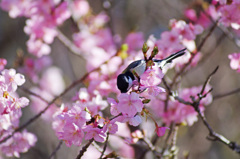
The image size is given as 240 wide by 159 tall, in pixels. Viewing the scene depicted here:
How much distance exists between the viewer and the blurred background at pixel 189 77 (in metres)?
3.52

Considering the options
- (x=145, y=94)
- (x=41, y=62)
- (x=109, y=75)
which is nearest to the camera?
(x=145, y=94)

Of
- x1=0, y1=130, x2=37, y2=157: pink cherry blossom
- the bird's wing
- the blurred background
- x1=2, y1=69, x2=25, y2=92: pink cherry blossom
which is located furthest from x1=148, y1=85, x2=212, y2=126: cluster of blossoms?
the blurred background

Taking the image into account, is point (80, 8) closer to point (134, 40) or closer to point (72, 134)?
point (134, 40)

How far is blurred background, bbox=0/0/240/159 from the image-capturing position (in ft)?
11.5

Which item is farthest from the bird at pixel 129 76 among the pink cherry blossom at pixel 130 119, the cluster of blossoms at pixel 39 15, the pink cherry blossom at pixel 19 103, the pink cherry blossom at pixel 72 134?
the cluster of blossoms at pixel 39 15

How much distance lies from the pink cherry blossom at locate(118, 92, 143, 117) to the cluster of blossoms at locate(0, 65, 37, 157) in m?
0.45

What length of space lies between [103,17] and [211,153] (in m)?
2.15

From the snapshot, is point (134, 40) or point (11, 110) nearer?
point (11, 110)

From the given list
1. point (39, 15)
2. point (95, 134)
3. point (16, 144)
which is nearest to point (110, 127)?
point (95, 134)

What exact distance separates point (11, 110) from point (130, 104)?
55 cm

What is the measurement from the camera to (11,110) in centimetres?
126

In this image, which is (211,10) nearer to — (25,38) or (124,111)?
(124,111)

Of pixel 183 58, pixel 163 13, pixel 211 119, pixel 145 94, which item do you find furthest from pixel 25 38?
pixel 145 94

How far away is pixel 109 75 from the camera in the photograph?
2.18m
